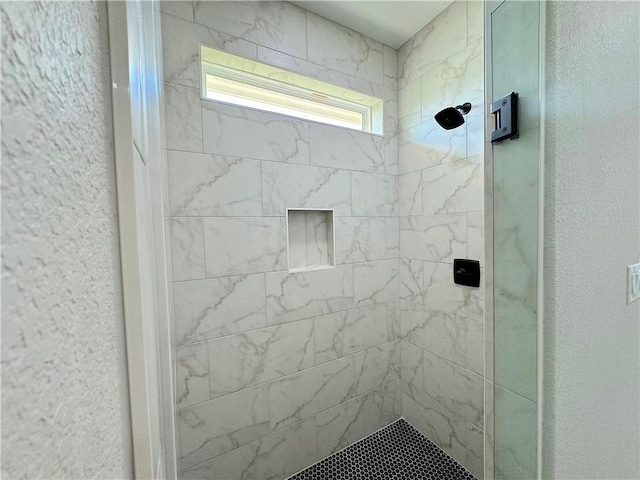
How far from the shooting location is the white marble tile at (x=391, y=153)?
1818mm

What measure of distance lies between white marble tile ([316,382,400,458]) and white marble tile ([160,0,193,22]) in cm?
217

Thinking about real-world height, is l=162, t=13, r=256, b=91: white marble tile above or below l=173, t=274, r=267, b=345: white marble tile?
above

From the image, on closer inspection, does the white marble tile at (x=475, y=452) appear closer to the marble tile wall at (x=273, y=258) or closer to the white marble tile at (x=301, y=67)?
the marble tile wall at (x=273, y=258)

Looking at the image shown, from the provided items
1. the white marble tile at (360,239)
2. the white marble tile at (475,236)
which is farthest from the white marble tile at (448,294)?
the white marble tile at (360,239)

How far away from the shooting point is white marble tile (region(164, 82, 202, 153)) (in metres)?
1.20

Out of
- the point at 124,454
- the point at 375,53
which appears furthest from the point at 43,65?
the point at 375,53

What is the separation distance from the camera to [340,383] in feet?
5.44

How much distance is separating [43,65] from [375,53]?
2026 millimetres

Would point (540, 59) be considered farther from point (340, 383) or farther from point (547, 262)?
point (340, 383)

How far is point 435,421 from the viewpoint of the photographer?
169 cm

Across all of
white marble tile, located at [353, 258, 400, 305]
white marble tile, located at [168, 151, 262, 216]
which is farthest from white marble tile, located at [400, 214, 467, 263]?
white marble tile, located at [168, 151, 262, 216]

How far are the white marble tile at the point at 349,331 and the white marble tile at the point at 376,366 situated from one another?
0.17ft

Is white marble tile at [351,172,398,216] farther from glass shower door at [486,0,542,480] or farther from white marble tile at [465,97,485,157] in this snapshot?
glass shower door at [486,0,542,480]

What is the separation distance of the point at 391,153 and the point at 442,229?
2.05 ft
